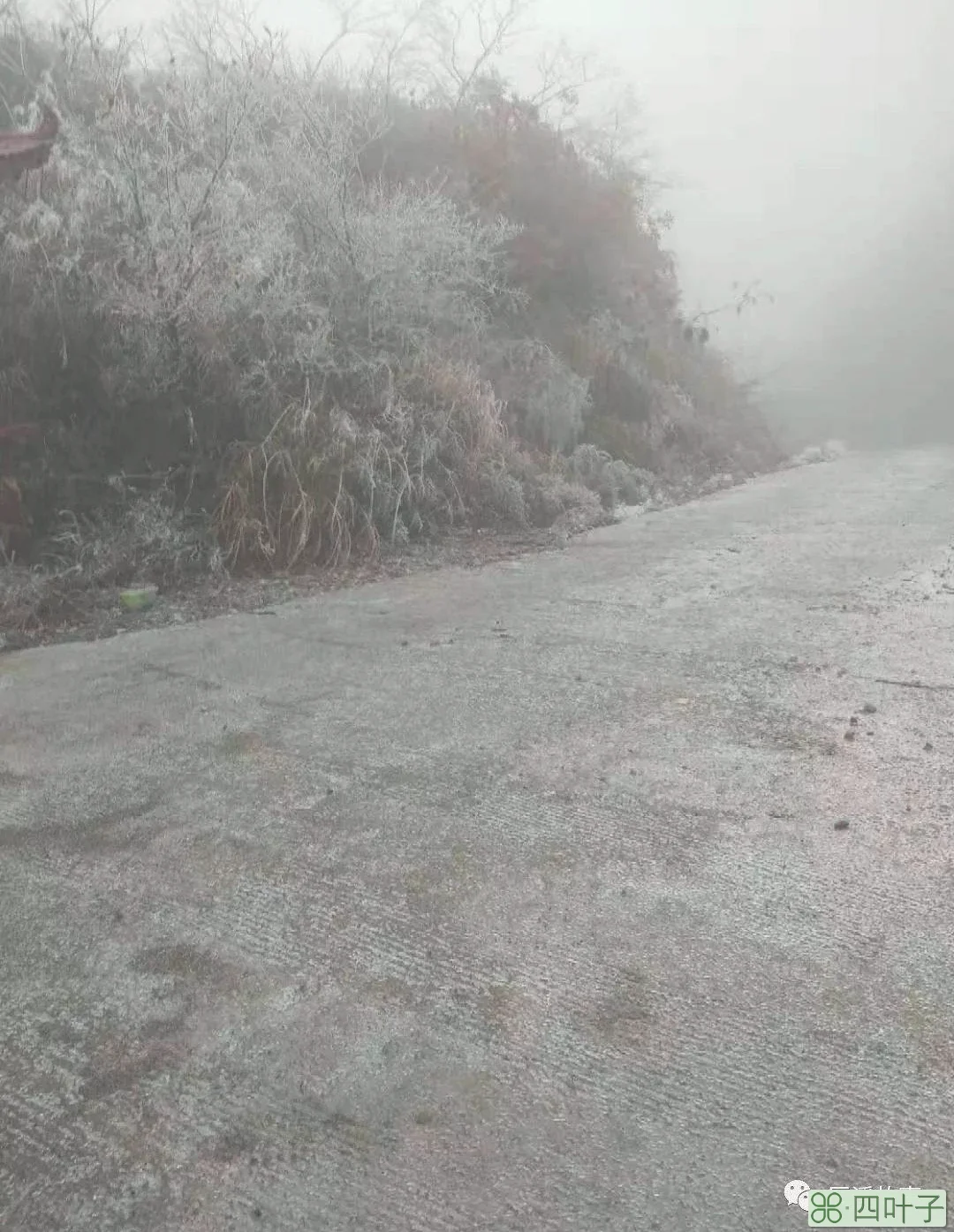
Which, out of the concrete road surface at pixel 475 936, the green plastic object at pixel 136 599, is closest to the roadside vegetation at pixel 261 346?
the green plastic object at pixel 136 599

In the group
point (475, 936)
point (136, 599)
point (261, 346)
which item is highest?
point (261, 346)

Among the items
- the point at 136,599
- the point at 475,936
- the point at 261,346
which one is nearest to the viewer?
the point at 475,936

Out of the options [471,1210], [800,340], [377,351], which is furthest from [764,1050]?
[800,340]

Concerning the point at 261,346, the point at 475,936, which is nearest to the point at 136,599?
the point at 261,346

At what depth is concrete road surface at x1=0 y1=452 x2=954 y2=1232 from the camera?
1.73 meters

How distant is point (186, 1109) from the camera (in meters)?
1.87

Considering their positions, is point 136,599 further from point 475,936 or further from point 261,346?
point 475,936

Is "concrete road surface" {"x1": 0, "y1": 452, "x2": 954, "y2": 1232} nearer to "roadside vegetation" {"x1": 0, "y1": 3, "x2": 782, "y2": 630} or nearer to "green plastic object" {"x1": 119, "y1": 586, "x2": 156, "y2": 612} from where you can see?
"green plastic object" {"x1": 119, "y1": 586, "x2": 156, "y2": 612}

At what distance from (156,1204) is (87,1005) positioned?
58cm

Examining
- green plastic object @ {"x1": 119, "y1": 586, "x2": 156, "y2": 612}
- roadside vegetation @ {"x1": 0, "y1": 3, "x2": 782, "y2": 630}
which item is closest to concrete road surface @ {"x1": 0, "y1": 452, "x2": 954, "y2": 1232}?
green plastic object @ {"x1": 119, "y1": 586, "x2": 156, "y2": 612}

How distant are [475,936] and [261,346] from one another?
5.40 metres

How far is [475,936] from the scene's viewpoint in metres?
2.38

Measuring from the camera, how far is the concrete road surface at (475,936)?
1.73m

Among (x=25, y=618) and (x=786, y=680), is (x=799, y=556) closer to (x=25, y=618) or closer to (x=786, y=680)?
(x=786, y=680)
